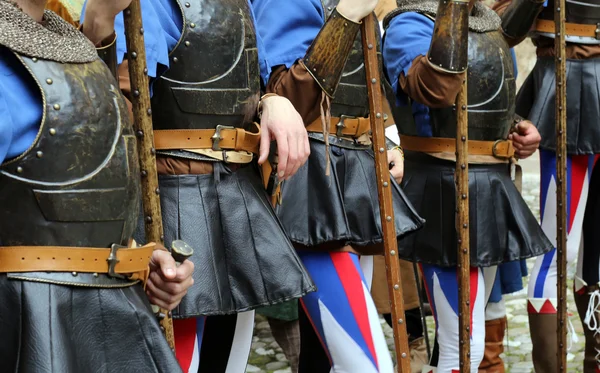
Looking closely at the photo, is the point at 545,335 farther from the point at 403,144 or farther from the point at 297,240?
the point at 297,240

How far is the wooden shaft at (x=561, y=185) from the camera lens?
3879 mm

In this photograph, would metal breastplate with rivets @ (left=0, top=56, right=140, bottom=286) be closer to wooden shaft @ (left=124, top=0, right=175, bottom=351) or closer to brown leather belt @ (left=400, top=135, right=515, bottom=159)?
wooden shaft @ (left=124, top=0, right=175, bottom=351)

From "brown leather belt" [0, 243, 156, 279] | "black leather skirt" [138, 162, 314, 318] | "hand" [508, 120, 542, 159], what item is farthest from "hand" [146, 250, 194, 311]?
"hand" [508, 120, 542, 159]

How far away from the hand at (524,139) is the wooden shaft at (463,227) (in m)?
0.59

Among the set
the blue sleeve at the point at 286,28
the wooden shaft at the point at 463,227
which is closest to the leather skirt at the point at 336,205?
the wooden shaft at the point at 463,227

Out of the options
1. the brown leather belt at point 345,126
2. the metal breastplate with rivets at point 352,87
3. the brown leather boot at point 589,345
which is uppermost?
the metal breastplate with rivets at point 352,87

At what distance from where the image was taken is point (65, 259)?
192cm

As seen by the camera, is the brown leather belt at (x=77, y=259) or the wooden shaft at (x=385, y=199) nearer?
the brown leather belt at (x=77, y=259)

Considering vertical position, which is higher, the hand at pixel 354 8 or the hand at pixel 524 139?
the hand at pixel 354 8

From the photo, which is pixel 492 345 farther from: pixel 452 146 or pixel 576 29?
pixel 576 29

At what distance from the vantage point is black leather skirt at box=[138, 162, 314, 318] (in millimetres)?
2520

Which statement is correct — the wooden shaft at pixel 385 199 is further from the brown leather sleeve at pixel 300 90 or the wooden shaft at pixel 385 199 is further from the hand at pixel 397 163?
the hand at pixel 397 163

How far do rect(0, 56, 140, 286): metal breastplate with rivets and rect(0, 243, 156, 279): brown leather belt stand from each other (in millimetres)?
16

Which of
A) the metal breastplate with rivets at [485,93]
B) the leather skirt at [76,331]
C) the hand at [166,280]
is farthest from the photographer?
the metal breastplate with rivets at [485,93]
